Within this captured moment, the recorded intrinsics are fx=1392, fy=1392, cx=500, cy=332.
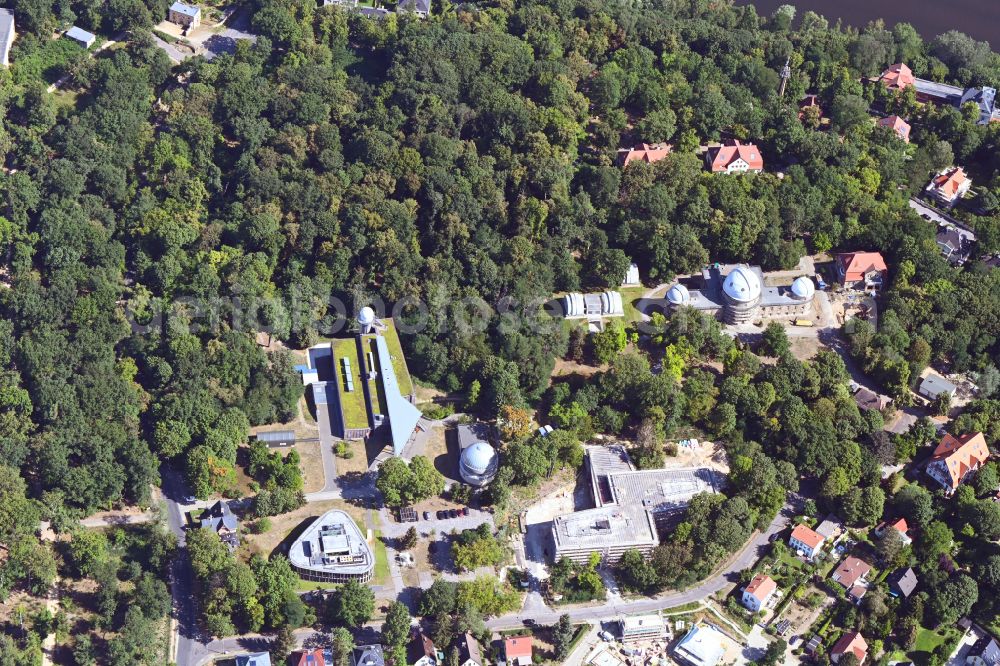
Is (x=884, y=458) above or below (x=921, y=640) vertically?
above

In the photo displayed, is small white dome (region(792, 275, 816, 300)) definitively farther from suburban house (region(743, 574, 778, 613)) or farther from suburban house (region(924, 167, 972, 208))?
suburban house (region(743, 574, 778, 613))

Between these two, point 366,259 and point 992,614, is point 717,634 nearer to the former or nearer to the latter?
point 992,614

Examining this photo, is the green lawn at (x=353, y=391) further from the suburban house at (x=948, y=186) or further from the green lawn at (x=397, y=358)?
the suburban house at (x=948, y=186)

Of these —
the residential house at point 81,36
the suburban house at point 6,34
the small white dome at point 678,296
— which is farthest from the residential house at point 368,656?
the residential house at point 81,36

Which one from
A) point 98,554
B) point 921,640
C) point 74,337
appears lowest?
point 921,640

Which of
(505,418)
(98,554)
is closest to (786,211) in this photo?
(505,418)

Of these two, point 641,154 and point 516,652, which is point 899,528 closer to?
point 516,652
